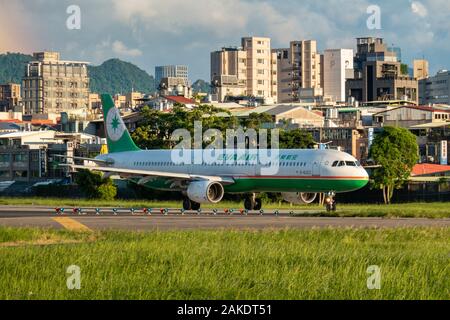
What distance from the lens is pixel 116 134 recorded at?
80.3 meters

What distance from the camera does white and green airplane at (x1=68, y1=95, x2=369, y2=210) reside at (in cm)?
6362

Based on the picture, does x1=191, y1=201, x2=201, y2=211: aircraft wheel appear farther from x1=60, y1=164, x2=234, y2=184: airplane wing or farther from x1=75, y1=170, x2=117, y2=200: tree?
x1=75, y1=170, x2=117, y2=200: tree

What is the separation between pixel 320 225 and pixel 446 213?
1421 cm

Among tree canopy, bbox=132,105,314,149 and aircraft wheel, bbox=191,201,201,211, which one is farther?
tree canopy, bbox=132,105,314,149

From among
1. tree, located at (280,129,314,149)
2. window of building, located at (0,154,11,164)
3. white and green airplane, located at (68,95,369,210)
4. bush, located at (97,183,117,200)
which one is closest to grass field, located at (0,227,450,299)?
white and green airplane, located at (68,95,369,210)

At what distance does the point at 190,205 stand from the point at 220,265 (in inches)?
1565

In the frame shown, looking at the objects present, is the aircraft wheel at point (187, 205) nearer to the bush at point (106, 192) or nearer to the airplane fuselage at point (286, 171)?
the airplane fuselage at point (286, 171)

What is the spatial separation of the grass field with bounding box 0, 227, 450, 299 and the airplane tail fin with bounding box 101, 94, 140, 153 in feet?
132

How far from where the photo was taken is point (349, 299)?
24.2 m

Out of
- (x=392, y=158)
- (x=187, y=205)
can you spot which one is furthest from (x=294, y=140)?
(x=187, y=205)

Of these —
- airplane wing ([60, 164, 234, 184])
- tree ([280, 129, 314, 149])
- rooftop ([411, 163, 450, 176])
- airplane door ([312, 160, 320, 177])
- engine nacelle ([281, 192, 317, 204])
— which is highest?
tree ([280, 129, 314, 149])

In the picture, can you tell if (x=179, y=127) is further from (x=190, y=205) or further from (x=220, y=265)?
(x=220, y=265)
